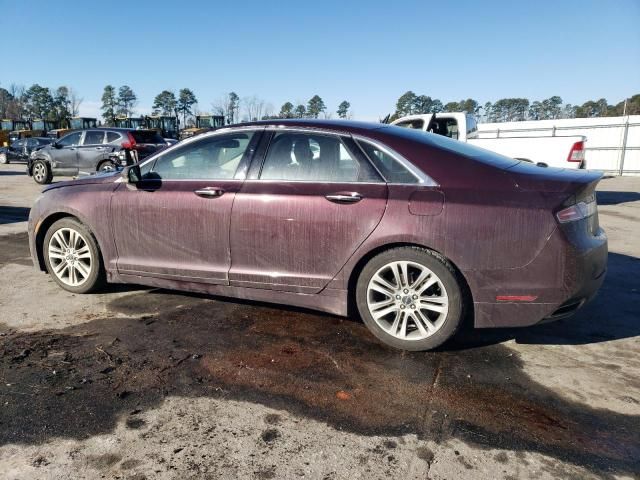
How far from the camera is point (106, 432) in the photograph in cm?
239

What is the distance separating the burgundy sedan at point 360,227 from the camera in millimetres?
3051

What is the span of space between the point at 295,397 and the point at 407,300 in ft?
3.49

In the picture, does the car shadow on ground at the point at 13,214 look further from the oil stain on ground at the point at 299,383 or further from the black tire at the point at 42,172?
the oil stain on ground at the point at 299,383

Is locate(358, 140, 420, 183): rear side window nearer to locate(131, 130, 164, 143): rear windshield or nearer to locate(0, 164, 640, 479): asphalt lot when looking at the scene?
locate(0, 164, 640, 479): asphalt lot

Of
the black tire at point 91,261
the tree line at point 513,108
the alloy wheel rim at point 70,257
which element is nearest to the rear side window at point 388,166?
the black tire at point 91,261

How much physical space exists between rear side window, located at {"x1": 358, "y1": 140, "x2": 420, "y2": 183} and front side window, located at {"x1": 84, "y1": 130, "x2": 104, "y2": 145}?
13178 millimetres

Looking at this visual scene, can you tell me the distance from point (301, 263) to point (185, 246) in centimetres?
104

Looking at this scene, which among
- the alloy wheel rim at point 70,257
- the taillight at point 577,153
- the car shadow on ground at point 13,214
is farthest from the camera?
the taillight at point 577,153

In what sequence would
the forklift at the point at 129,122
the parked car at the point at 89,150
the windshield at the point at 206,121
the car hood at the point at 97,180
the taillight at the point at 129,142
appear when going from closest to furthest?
the car hood at the point at 97,180
the taillight at the point at 129,142
the parked car at the point at 89,150
the forklift at the point at 129,122
the windshield at the point at 206,121

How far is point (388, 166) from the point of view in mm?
3389

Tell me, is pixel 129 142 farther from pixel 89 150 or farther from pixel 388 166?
pixel 388 166

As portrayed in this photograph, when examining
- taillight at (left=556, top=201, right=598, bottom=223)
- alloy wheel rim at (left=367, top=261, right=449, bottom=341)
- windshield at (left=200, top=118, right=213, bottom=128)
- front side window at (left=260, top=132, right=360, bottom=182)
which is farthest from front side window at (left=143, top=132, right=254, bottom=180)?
windshield at (left=200, top=118, right=213, bottom=128)

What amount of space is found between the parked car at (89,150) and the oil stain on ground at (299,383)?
11209 millimetres

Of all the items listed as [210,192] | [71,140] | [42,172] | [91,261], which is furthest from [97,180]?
[42,172]
